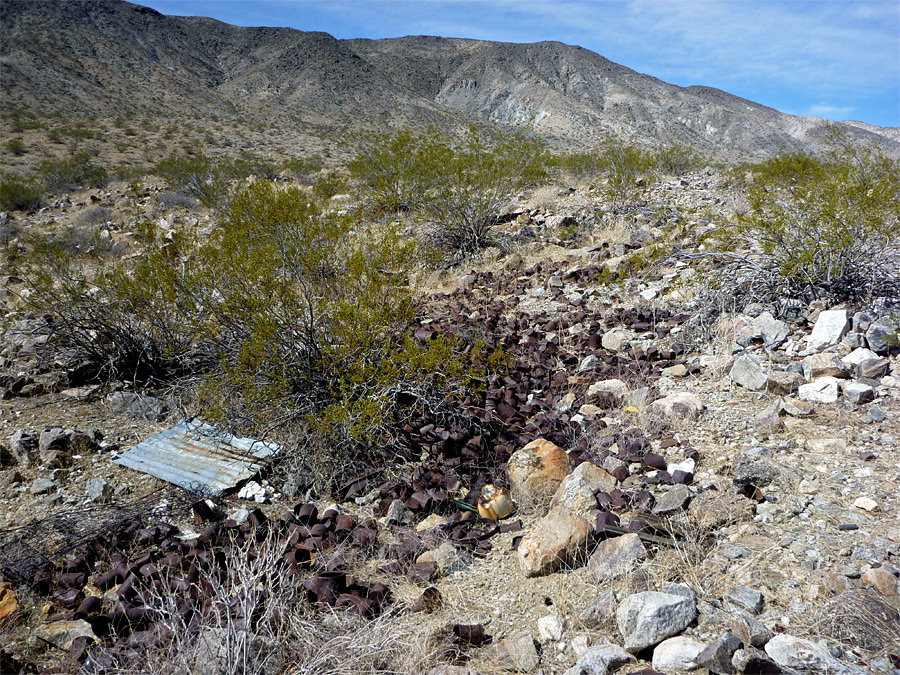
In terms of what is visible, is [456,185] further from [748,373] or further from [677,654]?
[677,654]

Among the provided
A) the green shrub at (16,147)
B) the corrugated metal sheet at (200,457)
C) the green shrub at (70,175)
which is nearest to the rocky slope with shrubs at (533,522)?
the corrugated metal sheet at (200,457)

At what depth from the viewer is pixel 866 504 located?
249 cm

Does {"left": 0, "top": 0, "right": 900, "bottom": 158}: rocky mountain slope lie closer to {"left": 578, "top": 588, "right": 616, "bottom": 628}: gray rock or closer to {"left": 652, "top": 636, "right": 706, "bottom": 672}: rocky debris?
{"left": 578, "top": 588, "right": 616, "bottom": 628}: gray rock

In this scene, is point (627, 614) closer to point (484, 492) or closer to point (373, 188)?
point (484, 492)

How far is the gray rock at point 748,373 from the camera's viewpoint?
3.73 metres

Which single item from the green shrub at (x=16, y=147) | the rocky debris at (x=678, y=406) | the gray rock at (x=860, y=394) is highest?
the green shrub at (x=16, y=147)

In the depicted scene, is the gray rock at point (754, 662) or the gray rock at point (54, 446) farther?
the gray rock at point (54, 446)

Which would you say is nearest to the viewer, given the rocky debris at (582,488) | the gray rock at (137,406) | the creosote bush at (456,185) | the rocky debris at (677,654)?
the rocky debris at (677,654)

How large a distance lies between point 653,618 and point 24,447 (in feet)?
14.3

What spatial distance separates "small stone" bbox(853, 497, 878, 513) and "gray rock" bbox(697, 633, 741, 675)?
116cm

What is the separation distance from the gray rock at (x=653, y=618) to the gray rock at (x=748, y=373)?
2181 millimetres

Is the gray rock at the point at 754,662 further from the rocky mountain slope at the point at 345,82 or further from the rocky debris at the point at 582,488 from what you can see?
the rocky mountain slope at the point at 345,82

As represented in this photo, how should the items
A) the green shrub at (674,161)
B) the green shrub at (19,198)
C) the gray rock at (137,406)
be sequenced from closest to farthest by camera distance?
the gray rock at (137,406) < the green shrub at (674,161) < the green shrub at (19,198)

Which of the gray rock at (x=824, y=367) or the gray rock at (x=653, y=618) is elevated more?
the gray rock at (x=824, y=367)
